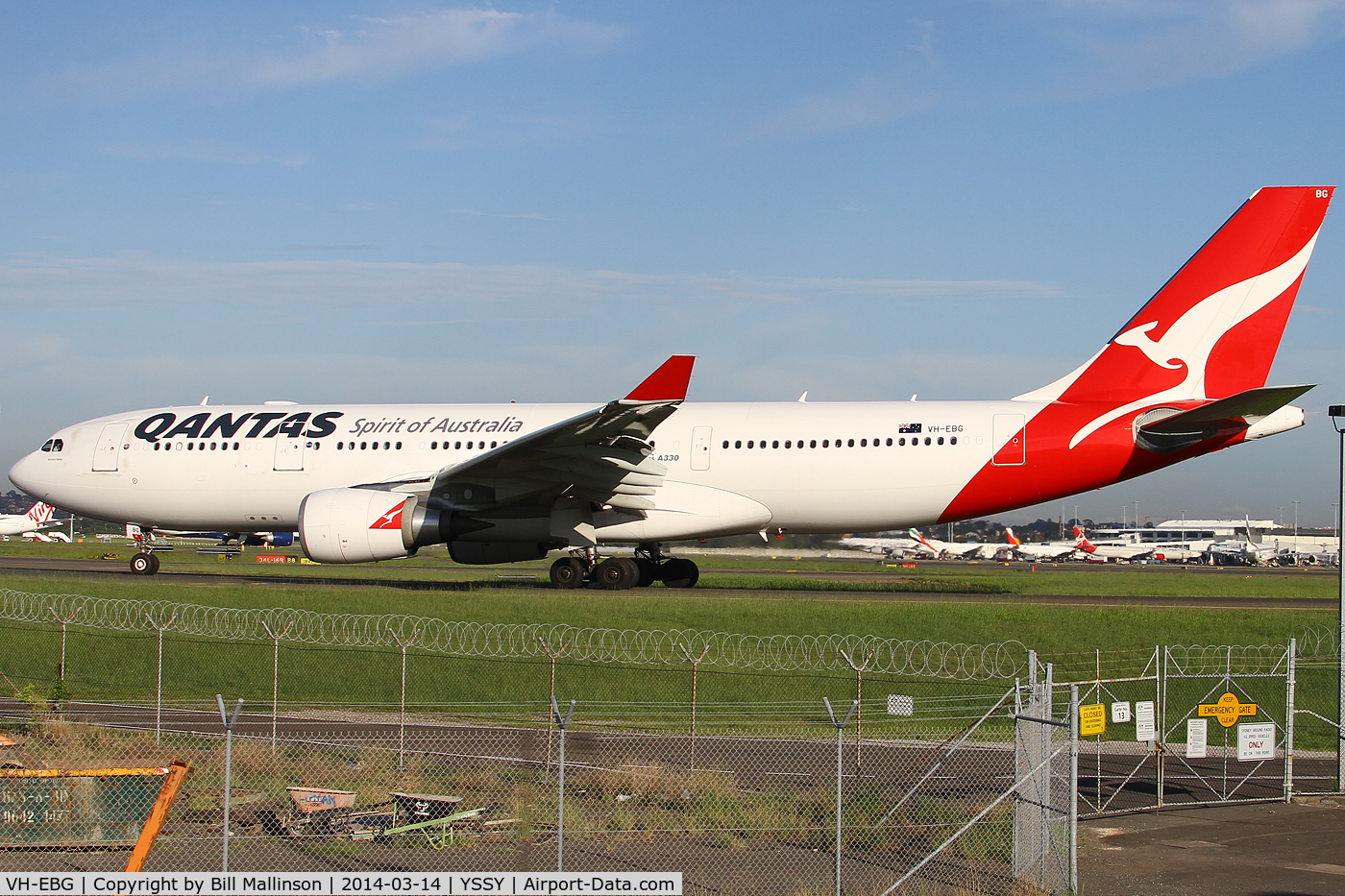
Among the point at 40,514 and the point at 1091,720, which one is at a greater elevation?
the point at 40,514

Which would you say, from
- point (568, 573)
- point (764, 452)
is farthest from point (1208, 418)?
point (568, 573)

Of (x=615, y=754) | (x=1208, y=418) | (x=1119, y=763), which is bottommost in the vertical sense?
(x=1119, y=763)

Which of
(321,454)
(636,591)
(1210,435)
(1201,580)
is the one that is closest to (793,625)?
(636,591)

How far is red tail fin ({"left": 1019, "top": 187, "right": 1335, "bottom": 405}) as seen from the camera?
71.2 ft

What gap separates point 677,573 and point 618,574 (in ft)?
7.28

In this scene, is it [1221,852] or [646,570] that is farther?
[646,570]

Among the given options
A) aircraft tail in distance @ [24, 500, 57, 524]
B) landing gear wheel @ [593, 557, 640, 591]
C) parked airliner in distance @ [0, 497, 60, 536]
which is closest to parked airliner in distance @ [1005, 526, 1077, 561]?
landing gear wheel @ [593, 557, 640, 591]

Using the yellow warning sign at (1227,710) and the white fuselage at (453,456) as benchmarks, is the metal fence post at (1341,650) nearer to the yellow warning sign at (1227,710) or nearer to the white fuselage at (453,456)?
the yellow warning sign at (1227,710)

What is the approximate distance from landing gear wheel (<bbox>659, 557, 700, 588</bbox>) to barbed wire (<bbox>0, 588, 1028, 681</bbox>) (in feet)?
24.4

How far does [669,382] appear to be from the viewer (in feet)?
65.2

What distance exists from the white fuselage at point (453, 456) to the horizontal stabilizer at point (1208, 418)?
2.20m

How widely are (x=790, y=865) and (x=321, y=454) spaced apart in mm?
19473

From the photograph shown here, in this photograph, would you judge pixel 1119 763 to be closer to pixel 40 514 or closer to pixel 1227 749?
pixel 1227 749

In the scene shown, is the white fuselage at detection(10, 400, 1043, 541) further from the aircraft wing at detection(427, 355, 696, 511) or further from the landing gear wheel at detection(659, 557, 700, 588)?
the landing gear wheel at detection(659, 557, 700, 588)
